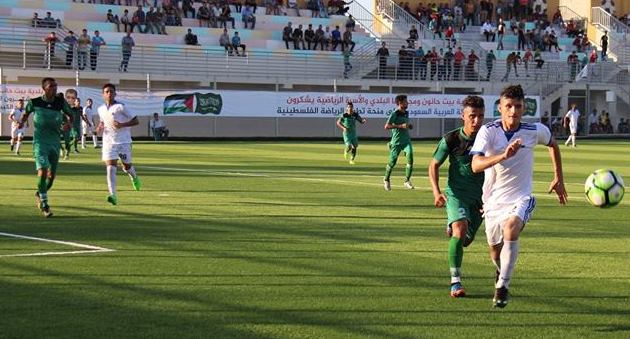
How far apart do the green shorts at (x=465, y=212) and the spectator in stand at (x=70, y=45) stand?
132 feet

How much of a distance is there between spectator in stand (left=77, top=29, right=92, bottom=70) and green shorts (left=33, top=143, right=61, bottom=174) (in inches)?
1285

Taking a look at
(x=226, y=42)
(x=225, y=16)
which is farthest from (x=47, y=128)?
(x=225, y=16)

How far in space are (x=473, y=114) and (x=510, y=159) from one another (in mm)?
1031

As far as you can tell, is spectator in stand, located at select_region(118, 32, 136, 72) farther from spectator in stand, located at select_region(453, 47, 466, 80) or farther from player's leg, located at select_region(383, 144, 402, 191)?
player's leg, located at select_region(383, 144, 402, 191)

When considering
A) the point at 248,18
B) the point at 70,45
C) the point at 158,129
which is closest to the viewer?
the point at 158,129

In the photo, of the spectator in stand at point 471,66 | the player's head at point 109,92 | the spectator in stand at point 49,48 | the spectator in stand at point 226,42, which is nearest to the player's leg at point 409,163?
the player's head at point 109,92

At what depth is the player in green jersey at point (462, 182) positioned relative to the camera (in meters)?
9.49

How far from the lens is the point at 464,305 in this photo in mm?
8859

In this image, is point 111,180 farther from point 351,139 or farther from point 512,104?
point 351,139

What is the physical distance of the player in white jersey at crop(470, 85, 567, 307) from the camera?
861cm

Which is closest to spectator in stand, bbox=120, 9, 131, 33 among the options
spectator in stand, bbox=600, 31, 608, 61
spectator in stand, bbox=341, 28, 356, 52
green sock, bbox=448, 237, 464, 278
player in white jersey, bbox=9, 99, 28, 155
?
player in white jersey, bbox=9, 99, 28, 155

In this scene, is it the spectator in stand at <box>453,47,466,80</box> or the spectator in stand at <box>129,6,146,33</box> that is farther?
the spectator in stand at <box>453,47,466,80</box>

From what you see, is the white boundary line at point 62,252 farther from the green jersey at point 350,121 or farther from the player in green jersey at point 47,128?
the green jersey at point 350,121

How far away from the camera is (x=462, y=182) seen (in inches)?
380
